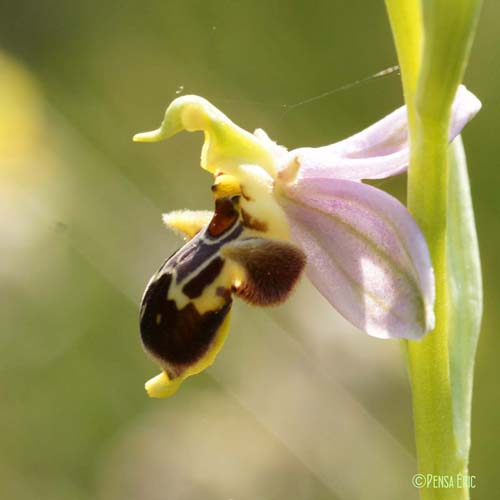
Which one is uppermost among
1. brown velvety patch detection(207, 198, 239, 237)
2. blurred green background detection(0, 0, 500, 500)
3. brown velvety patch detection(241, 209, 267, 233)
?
brown velvety patch detection(207, 198, 239, 237)

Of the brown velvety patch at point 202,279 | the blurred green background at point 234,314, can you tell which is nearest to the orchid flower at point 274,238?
the brown velvety patch at point 202,279

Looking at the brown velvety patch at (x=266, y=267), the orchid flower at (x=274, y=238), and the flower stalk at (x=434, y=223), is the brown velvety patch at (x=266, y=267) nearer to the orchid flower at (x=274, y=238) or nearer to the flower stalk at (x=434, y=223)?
the orchid flower at (x=274, y=238)

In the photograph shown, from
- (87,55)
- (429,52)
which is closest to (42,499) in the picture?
(87,55)

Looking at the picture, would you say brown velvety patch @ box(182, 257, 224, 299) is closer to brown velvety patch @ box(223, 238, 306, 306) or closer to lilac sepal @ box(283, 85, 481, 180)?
brown velvety patch @ box(223, 238, 306, 306)

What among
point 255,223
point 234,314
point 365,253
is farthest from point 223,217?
point 234,314

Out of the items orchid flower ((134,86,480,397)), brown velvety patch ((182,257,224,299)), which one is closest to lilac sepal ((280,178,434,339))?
orchid flower ((134,86,480,397))

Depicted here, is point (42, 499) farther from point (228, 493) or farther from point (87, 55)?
point (87, 55)

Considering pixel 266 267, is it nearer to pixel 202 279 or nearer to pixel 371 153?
pixel 202 279
